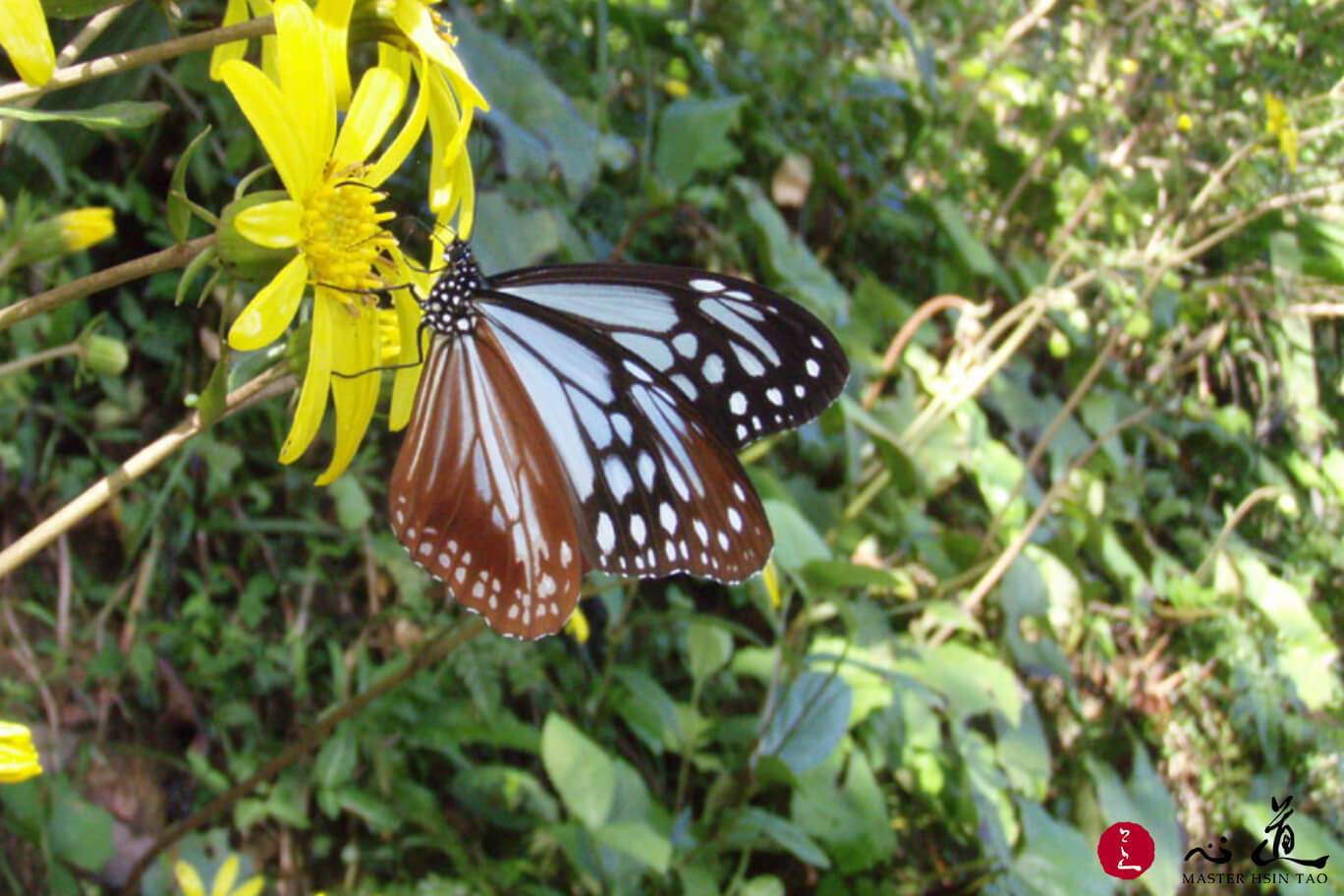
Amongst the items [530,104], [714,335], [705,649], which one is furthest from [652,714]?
[530,104]

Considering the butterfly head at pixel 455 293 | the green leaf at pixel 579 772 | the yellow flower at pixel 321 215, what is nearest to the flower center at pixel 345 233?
the yellow flower at pixel 321 215

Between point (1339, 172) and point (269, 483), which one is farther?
point (1339, 172)

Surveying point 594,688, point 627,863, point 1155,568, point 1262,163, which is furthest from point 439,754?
point 1262,163

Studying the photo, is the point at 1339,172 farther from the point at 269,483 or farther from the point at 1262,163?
the point at 269,483

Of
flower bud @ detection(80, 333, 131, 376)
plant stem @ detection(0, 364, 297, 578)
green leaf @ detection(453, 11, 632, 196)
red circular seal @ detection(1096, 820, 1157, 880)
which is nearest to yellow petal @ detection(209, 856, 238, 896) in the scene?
flower bud @ detection(80, 333, 131, 376)

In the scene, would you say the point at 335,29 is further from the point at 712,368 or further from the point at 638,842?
the point at 638,842

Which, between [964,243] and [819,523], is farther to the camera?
[964,243]
